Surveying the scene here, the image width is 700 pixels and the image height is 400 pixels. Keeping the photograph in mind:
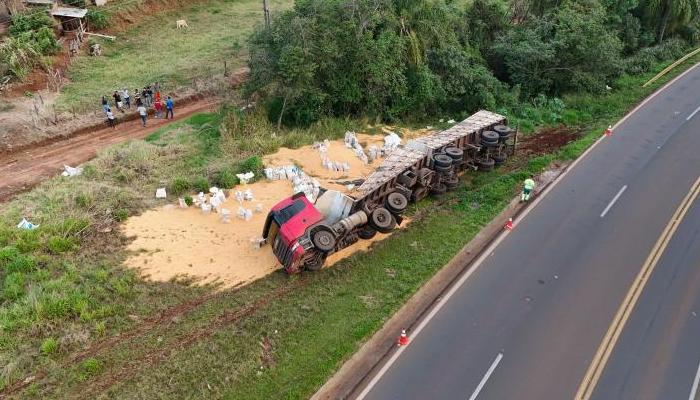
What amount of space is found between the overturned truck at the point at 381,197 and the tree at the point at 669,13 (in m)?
22.4

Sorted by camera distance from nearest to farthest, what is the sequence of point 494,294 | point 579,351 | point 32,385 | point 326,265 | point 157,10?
point 32,385
point 579,351
point 494,294
point 326,265
point 157,10

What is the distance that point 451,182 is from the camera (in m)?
18.8

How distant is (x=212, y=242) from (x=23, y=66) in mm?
21339

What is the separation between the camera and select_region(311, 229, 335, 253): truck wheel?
45.9ft

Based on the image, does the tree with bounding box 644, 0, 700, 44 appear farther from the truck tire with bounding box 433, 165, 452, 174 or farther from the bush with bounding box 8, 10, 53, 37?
the bush with bounding box 8, 10, 53, 37

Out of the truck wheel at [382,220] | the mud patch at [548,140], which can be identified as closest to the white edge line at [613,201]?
the mud patch at [548,140]

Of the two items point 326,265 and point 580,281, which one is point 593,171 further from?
point 326,265

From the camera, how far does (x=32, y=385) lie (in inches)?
433

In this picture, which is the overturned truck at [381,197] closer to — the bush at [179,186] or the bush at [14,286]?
the bush at [179,186]

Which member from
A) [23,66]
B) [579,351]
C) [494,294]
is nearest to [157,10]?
[23,66]

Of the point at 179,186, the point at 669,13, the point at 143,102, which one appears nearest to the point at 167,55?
the point at 143,102

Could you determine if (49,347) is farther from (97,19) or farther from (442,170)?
(97,19)

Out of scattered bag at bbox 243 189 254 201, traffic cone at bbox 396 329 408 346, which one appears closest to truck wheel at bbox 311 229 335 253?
traffic cone at bbox 396 329 408 346

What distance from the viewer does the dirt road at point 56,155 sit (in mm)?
20016
